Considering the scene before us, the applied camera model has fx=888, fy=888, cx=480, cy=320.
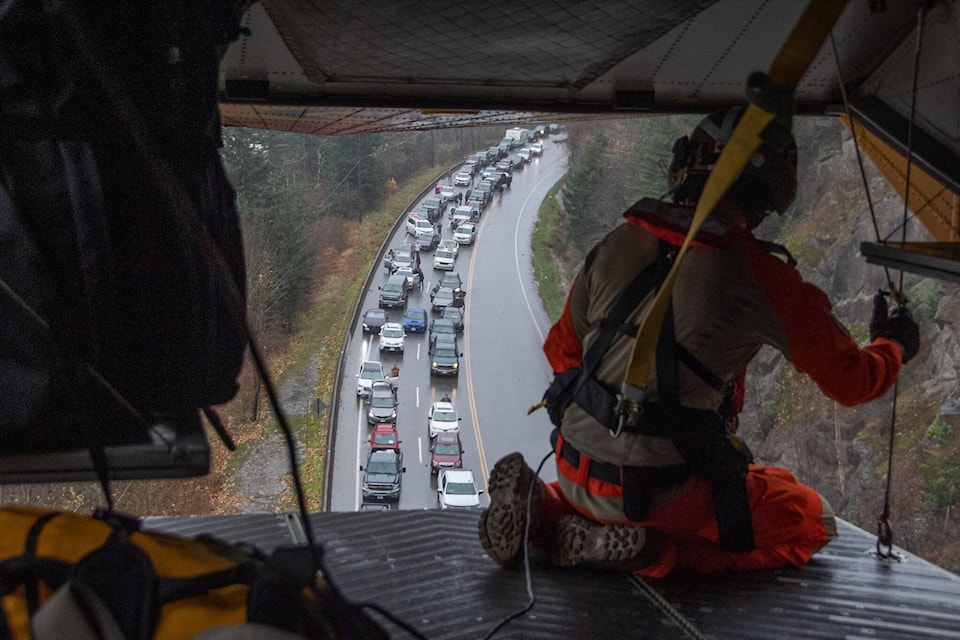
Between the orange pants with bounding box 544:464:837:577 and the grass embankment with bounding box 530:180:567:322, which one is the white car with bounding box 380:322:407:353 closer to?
the grass embankment with bounding box 530:180:567:322

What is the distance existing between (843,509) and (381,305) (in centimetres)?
945

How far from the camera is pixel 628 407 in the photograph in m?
2.19

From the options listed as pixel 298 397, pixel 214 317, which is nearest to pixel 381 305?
pixel 298 397

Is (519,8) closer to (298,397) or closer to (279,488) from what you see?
(279,488)

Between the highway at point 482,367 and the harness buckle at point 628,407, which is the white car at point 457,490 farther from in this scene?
the harness buckle at point 628,407

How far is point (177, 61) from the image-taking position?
1.82 m

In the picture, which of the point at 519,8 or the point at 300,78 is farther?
the point at 300,78

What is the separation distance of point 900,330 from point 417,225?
60.3 ft

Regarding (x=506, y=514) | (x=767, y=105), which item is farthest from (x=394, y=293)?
(x=767, y=105)

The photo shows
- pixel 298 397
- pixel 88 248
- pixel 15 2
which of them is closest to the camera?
pixel 15 2

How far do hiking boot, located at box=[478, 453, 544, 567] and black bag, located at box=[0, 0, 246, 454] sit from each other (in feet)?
3.55

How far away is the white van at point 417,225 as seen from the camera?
20.6m

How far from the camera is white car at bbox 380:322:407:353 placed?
1703cm

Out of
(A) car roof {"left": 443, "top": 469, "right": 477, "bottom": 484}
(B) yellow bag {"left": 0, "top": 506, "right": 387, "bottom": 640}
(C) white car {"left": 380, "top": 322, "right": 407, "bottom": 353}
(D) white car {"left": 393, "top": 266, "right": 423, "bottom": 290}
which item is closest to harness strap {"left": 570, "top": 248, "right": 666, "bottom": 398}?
(B) yellow bag {"left": 0, "top": 506, "right": 387, "bottom": 640}
